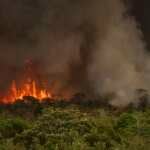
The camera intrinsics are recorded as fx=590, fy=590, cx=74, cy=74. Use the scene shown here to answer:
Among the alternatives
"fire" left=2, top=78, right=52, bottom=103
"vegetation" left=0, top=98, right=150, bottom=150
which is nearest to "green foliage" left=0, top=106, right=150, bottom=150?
"vegetation" left=0, top=98, right=150, bottom=150

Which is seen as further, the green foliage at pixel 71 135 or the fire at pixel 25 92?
the fire at pixel 25 92

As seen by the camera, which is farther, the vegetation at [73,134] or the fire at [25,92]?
the fire at [25,92]

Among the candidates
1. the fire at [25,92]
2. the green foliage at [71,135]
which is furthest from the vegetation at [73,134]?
the fire at [25,92]

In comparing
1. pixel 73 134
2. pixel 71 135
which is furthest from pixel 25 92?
pixel 71 135

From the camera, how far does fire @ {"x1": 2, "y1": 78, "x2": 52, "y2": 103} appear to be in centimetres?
5032

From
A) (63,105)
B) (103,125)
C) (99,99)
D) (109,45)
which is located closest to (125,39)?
(109,45)

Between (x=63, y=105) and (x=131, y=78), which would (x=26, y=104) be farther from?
(x=131, y=78)

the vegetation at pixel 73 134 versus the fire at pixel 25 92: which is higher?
the fire at pixel 25 92

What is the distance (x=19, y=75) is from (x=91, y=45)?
7336mm

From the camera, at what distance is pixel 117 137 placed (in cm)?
2408

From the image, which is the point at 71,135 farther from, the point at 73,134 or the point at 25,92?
the point at 25,92

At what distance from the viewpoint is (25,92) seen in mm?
51875

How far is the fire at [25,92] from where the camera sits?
50319 millimetres

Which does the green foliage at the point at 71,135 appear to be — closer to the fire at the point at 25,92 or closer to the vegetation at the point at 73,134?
the vegetation at the point at 73,134
